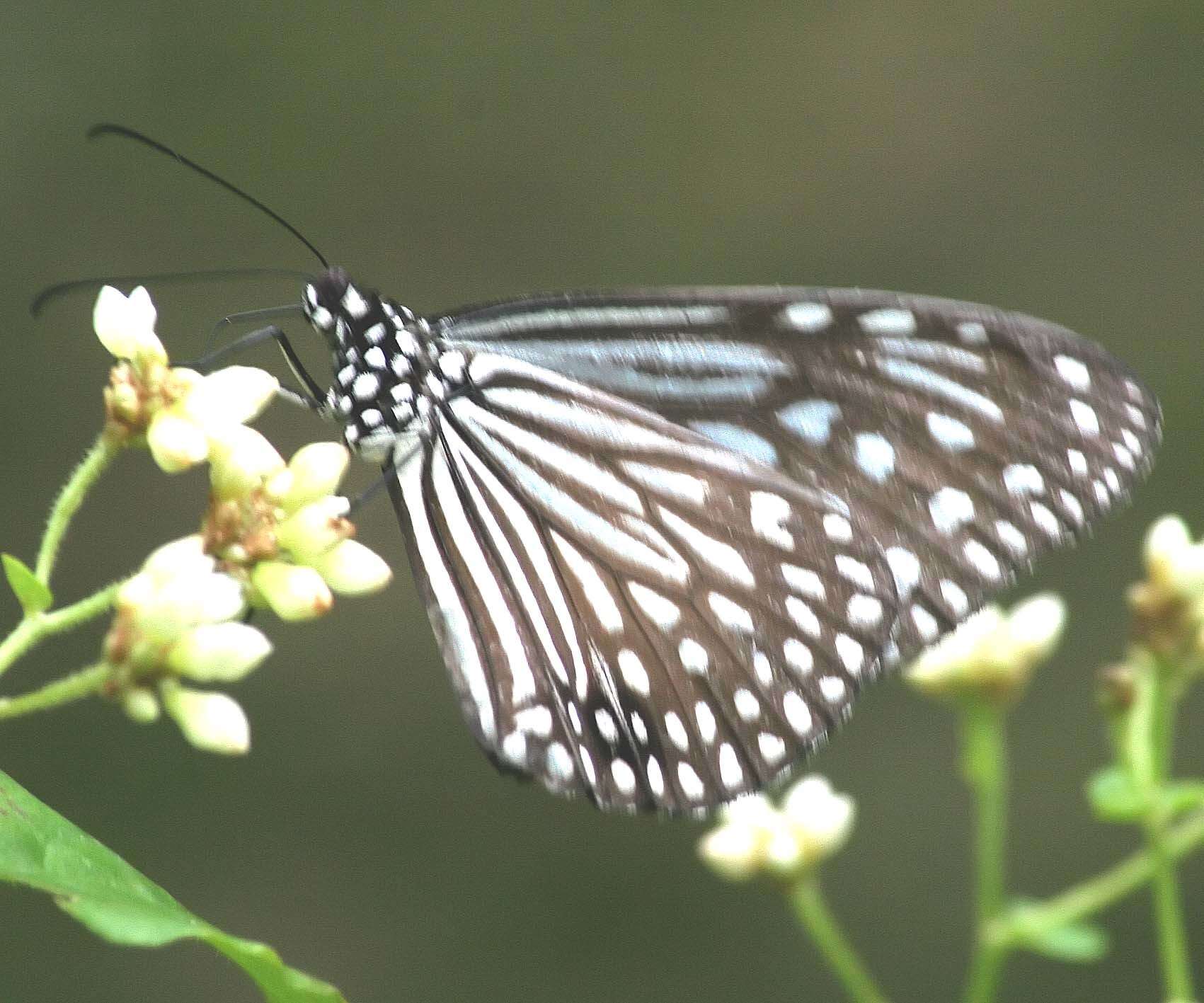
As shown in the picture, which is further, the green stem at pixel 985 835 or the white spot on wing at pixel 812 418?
the white spot on wing at pixel 812 418

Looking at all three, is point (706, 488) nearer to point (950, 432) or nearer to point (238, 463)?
point (950, 432)

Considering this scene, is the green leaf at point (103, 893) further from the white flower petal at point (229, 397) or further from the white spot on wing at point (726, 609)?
the white spot on wing at point (726, 609)

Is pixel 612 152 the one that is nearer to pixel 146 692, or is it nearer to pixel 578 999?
pixel 578 999

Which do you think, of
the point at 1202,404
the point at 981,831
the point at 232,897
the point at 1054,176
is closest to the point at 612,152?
the point at 1054,176

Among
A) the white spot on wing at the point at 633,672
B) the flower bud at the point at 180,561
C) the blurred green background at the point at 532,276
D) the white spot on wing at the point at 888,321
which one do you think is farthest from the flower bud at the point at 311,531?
the blurred green background at the point at 532,276

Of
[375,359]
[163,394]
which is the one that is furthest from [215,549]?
[375,359]
